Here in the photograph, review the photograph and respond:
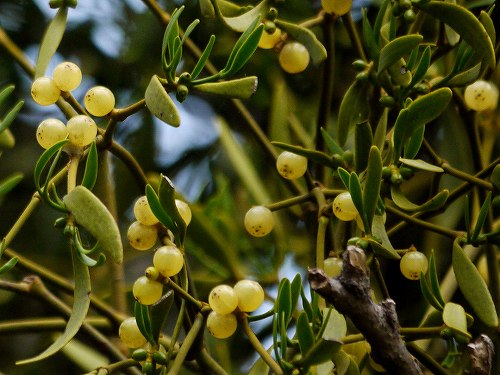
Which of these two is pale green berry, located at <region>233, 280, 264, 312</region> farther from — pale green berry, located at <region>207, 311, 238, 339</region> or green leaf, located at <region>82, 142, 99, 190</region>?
green leaf, located at <region>82, 142, 99, 190</region>

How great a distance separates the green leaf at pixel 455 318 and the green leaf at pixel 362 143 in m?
0.12

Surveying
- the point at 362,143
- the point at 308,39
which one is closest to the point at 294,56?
the point at 308,39

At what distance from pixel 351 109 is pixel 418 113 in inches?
5.1

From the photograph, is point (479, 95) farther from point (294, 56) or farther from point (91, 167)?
point (91, 167)

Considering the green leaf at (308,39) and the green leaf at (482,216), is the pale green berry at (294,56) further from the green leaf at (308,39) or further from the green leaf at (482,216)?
the green leaf at (482,216)

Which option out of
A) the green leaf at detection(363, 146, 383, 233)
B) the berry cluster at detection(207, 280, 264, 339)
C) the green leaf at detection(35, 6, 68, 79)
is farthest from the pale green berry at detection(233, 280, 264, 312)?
the green leaf at detection(35, 6, 68, 79)

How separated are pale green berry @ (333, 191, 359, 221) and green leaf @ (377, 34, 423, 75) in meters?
0.09

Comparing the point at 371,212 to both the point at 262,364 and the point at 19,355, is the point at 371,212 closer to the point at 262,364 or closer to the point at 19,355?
the point at 262,364

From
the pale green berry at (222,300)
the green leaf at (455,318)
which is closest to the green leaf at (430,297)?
the green leaf at (455,318)

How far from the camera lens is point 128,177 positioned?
130cm

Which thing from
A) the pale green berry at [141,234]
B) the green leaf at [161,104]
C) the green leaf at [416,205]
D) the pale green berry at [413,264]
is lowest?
the pale green berry at [413,264]

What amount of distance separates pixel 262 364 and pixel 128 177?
70 centimetres

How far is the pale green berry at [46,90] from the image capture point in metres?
0.67

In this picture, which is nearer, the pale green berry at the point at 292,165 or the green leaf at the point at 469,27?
the green leaf at the point at 469,27
